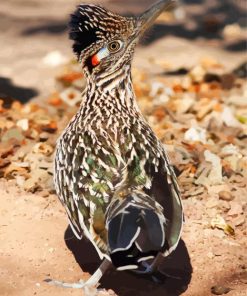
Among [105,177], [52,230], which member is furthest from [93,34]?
[52,230]

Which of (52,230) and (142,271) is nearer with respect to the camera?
(142,271)

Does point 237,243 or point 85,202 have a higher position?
point 85,202

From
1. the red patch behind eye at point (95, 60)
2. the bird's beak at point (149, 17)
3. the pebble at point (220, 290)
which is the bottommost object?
the pebble at point (220, 290)

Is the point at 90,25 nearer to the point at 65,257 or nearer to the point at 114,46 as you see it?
the point at 114,46

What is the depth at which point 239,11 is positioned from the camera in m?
13.5

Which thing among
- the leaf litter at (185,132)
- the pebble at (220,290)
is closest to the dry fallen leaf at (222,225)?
the leaf litter at (185,132)

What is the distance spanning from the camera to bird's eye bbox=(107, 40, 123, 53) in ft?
20.9

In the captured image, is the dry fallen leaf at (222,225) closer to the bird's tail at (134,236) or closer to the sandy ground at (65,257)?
the sandy ground at (65,257)

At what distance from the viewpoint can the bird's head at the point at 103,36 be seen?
→ 629 centimetres

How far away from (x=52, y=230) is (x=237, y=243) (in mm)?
1357

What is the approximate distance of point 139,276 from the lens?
6.45 metres

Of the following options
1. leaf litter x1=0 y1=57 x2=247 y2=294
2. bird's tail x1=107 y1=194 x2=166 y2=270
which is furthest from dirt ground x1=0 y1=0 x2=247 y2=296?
bird's tail x1=107 y1=194 x2=166 y2=270

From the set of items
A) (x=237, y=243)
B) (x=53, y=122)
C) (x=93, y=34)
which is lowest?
(x=237, y=243)

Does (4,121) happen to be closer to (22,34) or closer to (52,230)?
(52,230)
